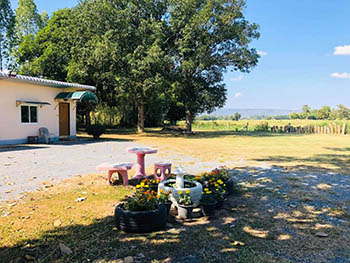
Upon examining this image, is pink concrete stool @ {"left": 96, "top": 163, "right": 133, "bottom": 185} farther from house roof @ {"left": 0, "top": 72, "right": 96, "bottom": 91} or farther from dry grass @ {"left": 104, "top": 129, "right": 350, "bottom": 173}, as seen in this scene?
house roof @ {"left": 0, "top": 72, "right": 96, "bottom": 91}

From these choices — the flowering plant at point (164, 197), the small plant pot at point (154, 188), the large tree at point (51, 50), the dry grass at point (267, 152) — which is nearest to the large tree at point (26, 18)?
the large tree at point (51, 50)

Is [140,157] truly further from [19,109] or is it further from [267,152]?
[19,109]

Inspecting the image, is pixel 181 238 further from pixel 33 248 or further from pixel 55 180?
pixel 55 180

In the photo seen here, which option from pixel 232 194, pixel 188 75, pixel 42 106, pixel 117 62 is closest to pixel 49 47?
pixel 117 62

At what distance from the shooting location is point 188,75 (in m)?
21.3

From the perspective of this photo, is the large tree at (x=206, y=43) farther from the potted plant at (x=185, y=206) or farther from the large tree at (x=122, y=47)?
the potted plant at (x=185, y=206)

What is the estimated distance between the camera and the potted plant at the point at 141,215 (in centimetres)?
325

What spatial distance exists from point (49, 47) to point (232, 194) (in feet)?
70.3

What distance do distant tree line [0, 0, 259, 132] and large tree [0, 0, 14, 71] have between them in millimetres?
8965

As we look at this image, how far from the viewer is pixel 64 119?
16047 millimetres

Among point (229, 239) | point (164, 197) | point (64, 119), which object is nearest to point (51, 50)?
point (64, 119)

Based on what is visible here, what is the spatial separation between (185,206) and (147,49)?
1626 cm

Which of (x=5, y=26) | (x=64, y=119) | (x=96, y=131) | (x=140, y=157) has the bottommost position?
(x=140, y=157)

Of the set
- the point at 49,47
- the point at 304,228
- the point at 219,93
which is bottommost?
the point at 304,228
